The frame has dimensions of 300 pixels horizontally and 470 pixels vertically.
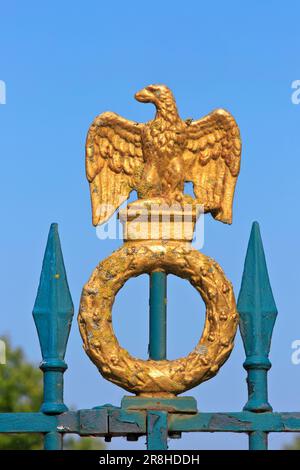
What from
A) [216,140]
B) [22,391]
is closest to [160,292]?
[216,140]

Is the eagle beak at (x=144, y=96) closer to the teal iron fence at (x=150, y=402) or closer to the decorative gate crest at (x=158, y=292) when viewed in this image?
the decorative gate crest at (x=158, y=292)

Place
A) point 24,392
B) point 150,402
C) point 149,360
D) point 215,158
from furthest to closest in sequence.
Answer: point 24,392
point 215,158
point 149,360
point 150,402

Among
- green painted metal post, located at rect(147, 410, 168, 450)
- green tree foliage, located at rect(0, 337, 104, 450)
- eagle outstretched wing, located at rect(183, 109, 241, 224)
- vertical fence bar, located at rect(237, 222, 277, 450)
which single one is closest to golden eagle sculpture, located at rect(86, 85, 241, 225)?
eagle outstretched wing, located at rect(183, 109, 241, 224)

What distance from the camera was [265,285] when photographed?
10398mm

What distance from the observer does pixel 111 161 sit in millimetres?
10945

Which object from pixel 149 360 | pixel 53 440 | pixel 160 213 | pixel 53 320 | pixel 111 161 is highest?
pixel 111 161

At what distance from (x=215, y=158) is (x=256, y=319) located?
1.34 metres

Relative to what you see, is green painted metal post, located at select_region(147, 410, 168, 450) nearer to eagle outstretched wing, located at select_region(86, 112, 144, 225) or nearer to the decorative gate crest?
the decorative gate crest

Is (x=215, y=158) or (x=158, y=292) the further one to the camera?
(x=215, y=158)

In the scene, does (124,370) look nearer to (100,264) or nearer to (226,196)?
(100,264)

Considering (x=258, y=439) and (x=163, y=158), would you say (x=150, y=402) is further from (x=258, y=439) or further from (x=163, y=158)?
(x=163, y=158)

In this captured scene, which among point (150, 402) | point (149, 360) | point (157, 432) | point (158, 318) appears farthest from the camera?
point (158, 318)

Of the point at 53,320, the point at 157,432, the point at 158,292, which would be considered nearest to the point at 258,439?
the point at 157,432

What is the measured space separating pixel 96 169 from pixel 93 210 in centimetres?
29
